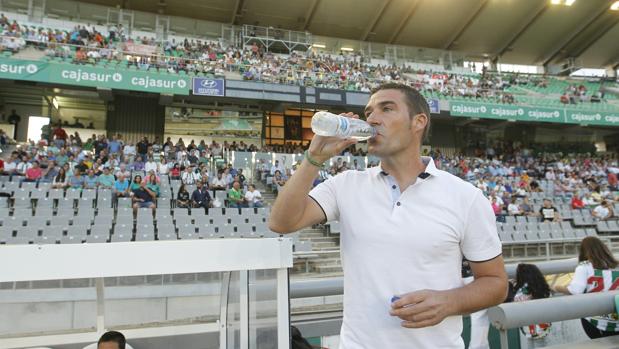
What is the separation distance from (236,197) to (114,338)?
943cm

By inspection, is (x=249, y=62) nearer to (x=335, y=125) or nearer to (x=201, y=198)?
(x=201, y=198)

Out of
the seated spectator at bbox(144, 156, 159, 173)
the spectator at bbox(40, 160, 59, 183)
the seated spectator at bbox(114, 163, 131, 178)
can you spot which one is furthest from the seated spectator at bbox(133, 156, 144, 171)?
the spectator at bbox(40, 160, 59, 183)

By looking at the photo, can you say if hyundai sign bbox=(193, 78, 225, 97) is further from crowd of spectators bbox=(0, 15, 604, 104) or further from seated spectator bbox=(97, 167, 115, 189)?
seated spectator bbox=(97, 167, 115, 189)

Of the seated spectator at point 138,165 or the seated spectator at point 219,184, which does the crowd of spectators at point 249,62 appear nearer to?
the seated spectator at point 138,165

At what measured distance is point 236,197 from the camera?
11.4 m

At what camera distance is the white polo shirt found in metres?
1.38

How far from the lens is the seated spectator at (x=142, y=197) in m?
10.2

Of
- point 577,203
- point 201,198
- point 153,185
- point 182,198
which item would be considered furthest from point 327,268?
point 577,203

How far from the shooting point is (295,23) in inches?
1038

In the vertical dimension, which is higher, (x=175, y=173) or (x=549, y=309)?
(x=175, y=173)

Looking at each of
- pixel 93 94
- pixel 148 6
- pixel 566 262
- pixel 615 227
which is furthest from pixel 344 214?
pixel 148 6

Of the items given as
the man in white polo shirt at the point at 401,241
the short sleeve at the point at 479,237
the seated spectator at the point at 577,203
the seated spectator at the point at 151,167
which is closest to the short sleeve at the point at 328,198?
the man in white polo shirt at the point at 401,241

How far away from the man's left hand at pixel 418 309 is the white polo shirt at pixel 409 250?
8 cm

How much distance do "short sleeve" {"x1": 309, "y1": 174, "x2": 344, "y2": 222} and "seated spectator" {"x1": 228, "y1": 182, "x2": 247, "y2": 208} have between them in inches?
386
